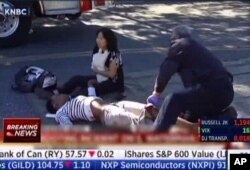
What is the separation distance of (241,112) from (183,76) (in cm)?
98

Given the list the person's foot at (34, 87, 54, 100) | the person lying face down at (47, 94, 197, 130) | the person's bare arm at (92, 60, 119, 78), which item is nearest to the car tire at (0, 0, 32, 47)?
the person's foot at (34, 87, 54, 100)

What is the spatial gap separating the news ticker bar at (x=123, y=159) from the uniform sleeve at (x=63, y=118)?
1.40 meters

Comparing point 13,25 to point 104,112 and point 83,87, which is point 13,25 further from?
point 104,112

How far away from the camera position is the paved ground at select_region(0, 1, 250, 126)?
7.12 m

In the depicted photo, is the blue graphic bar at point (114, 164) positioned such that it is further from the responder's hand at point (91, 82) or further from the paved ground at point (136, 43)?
the responder's hand at point (91, 82)

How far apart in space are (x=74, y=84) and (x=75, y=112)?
1042mm

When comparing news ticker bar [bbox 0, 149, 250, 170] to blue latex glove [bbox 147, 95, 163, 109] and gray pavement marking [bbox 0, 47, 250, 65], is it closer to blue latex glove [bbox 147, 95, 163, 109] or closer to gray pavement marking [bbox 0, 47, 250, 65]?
blue latex glove [bbox 147, 95, 163, 109]

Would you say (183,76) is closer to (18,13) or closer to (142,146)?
(142,146)

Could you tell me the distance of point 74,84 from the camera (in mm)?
7000

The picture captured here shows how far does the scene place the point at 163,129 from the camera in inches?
199

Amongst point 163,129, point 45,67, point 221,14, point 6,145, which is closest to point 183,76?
point 163,129

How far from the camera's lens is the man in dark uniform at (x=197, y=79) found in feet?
17.8

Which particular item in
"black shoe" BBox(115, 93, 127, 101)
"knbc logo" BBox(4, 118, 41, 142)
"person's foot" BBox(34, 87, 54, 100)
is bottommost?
"black shoe" BBox(115, 93, 127, 101)

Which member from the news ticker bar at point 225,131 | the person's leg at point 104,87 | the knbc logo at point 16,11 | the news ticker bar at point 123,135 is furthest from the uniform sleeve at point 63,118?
the knbc logo at point 16,11
